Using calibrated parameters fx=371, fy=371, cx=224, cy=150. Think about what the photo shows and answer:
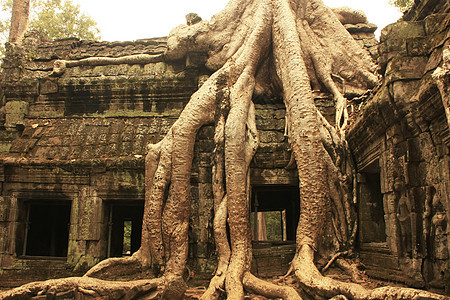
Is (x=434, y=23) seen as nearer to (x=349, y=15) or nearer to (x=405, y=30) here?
(x=405, y=30)

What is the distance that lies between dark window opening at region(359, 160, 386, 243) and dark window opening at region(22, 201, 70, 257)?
17.9 feet

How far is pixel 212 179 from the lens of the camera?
15.7 ft

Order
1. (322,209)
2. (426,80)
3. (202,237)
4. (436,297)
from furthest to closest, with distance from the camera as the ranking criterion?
(202,237)
(322,209)
(426,80)
(436,297)

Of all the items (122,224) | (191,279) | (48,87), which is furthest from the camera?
(122,224)

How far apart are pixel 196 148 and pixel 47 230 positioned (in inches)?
176

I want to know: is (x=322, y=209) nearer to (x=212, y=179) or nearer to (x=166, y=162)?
(x=212, y=179)

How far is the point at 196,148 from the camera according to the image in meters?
5.12

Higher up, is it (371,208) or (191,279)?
(371,208)

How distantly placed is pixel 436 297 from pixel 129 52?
5825mm

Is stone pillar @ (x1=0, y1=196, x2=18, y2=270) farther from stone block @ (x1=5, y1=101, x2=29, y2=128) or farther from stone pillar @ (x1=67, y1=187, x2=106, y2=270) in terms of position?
stone block @ (x1=5, y1=101, x2=29, y2=128)

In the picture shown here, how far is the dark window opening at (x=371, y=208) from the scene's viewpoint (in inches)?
176

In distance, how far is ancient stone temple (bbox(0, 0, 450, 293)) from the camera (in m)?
3.13

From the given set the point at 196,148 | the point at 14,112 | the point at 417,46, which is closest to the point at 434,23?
the point at 417,46

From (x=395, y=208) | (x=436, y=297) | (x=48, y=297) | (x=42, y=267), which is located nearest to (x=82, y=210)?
(x=42, y=267)
